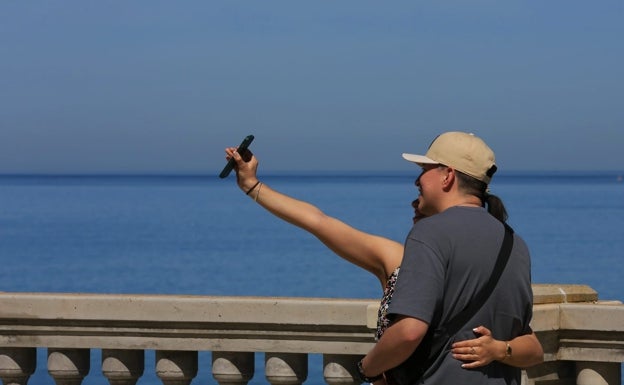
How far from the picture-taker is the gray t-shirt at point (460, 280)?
14.0 ft

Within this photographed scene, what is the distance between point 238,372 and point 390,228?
234ft

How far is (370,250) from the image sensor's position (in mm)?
4887

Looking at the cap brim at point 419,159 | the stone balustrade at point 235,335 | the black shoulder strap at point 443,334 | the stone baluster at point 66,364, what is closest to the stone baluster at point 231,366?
the stone balustrade at point 235,335

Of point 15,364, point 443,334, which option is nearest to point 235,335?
point 15,364

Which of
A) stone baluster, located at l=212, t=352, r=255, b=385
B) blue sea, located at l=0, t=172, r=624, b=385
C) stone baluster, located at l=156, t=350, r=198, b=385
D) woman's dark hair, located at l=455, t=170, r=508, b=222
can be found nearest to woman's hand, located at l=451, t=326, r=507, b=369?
woman's dark hair, located at l=455, t=170, r=508, b=222

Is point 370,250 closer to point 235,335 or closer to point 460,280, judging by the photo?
point 460,280

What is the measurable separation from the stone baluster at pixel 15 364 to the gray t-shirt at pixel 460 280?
2845 mm

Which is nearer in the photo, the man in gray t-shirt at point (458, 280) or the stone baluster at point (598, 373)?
the man in gray t-shirt at point (458, 280)

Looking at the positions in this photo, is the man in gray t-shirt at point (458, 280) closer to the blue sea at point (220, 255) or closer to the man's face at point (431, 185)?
the man's face at point (431, 185)

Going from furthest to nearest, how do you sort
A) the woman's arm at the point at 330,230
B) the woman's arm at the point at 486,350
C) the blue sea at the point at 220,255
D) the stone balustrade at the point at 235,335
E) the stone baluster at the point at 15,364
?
the blue sea at the point at 220,255 → the stone baluster at the point at 15,364 → the stone balustrade at the point at 235,335 → the woman's arm at the point at 330,230 → the woman's arm at the point at 486,350

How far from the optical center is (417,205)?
4.69 m

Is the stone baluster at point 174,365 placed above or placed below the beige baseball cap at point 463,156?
below

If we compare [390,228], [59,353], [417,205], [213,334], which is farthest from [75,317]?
[390,228]

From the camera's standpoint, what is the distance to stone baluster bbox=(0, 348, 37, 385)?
659cm
